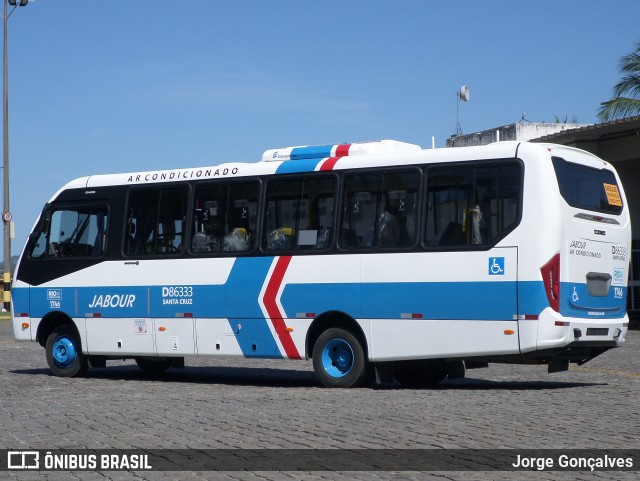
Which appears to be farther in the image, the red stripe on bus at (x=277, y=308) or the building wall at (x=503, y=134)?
the building wall at (x=503, y=134)

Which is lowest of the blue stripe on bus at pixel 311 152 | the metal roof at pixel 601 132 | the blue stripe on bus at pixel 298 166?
the blue stripe on bus at pixel 298 166

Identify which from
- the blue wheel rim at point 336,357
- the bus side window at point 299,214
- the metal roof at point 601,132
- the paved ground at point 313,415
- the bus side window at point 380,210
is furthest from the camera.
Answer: the metal roof at point 601,132

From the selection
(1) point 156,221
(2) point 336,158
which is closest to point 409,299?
(2) point 336,158

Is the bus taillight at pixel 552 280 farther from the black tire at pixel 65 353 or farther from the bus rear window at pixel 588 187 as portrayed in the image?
the black tire at pixel 65 353

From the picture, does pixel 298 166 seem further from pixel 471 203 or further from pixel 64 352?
pixel 64 352

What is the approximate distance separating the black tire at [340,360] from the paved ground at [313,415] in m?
0.32

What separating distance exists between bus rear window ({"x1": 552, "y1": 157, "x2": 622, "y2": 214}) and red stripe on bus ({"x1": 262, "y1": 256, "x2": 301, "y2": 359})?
156 inches

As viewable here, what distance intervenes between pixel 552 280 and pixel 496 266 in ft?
2.30

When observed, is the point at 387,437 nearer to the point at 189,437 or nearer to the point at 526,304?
the point at 189,437

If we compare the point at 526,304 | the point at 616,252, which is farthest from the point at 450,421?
the point at 616,252

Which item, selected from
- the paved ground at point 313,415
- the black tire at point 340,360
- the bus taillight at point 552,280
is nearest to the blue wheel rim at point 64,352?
the paved ground at point 313,415

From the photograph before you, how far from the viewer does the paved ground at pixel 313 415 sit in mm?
9922

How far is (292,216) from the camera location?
17047 millimetres

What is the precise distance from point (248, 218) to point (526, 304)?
4.57 metres
